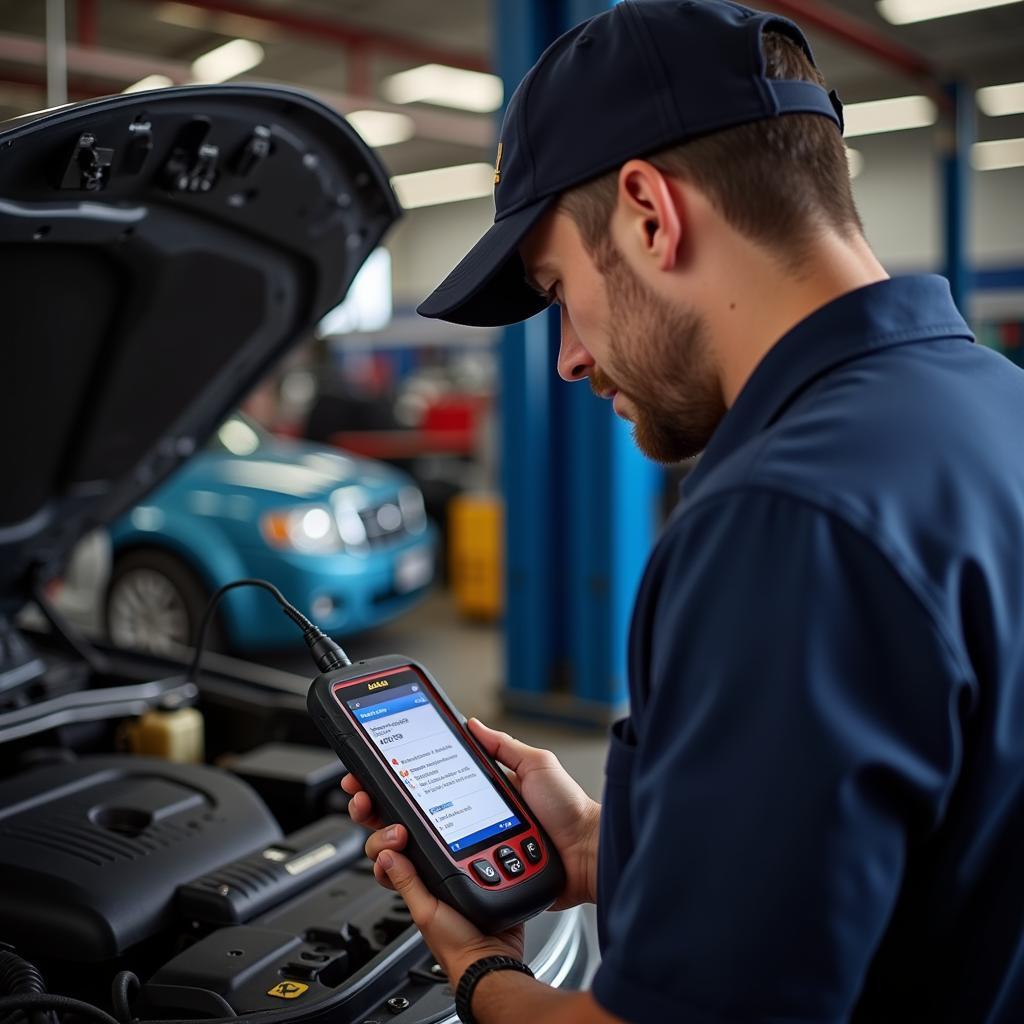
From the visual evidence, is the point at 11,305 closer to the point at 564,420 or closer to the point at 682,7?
the point at 682,7

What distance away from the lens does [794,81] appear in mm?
892

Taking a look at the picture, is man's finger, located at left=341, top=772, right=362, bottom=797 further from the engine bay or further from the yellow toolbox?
the yellow toolbox

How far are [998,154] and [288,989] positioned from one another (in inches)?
582

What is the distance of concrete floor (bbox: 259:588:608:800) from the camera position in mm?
4012

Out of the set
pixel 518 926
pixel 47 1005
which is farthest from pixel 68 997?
pixel 518 926

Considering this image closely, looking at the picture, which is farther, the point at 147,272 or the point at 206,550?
the point at 206,550

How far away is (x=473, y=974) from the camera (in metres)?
0.97

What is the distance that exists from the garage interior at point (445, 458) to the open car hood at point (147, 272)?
0.20 feet

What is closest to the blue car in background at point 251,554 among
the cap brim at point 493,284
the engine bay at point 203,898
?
the engine bay at point 203,898

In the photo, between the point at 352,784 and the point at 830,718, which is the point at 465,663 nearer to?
the point at 352,784

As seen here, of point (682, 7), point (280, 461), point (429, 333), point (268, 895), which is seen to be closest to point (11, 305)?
point (268, 895)

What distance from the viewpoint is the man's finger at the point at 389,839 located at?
111 centimetres

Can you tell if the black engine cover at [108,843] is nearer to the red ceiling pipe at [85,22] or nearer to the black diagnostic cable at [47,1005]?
the black diagnostic cable at [47,1005]

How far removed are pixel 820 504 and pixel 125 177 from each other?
106 centimetres
